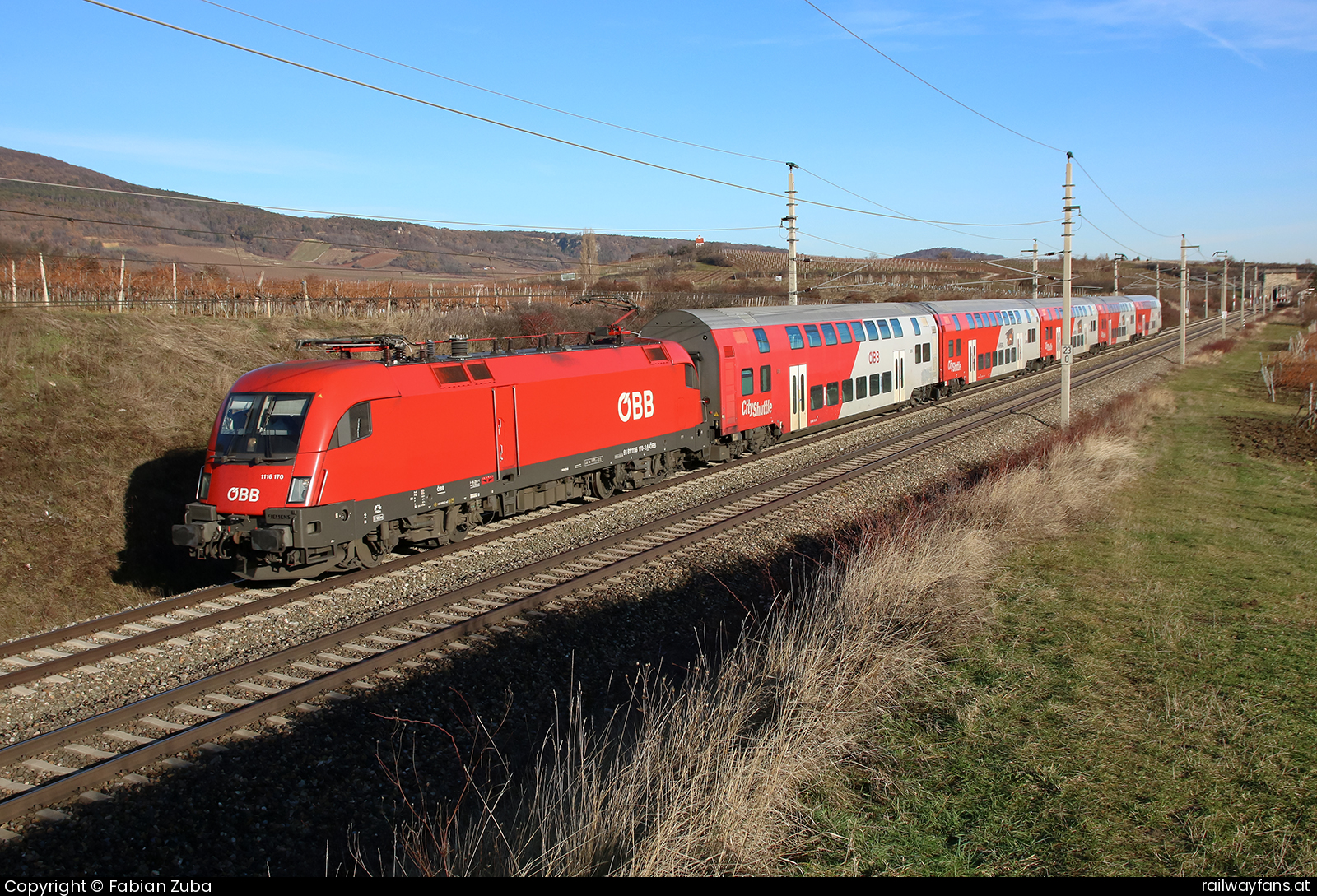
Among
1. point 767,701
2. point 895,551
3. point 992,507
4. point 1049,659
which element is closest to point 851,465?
point 992,507

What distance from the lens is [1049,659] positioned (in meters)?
8.55

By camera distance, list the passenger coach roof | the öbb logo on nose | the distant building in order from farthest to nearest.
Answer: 1. the distant building
2. the passenger coach roof
3. the öbb logo on nose

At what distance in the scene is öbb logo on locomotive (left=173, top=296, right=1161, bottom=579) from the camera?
11.0 meters

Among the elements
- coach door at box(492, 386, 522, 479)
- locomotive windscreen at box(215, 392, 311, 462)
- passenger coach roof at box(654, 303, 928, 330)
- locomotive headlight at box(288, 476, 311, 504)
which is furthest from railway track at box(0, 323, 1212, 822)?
passenger coach roof at box(654, 303, 928, 330)

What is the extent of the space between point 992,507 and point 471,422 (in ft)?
28.5

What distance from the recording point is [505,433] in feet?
45.0

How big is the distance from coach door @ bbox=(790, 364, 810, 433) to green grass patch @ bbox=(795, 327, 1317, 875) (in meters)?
9.88

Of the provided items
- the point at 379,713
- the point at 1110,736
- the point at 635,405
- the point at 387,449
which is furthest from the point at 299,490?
the point at 1110,736

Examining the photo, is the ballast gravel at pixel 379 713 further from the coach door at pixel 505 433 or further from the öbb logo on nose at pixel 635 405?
the öbb logo on nose at pixel 635 405

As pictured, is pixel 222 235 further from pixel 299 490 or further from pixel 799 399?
pixel 299 490

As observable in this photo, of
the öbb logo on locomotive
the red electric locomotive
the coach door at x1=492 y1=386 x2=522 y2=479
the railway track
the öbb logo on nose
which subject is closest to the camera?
the railway track

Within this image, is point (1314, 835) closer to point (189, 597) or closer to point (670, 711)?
point (670, 711)

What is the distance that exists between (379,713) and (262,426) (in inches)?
205

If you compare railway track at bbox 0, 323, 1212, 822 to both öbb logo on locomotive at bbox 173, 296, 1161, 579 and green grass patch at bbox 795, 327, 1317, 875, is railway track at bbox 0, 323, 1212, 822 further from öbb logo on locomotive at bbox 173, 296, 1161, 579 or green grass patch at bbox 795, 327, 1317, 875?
green grass patch at bbox 795, 327, 1317, 875
